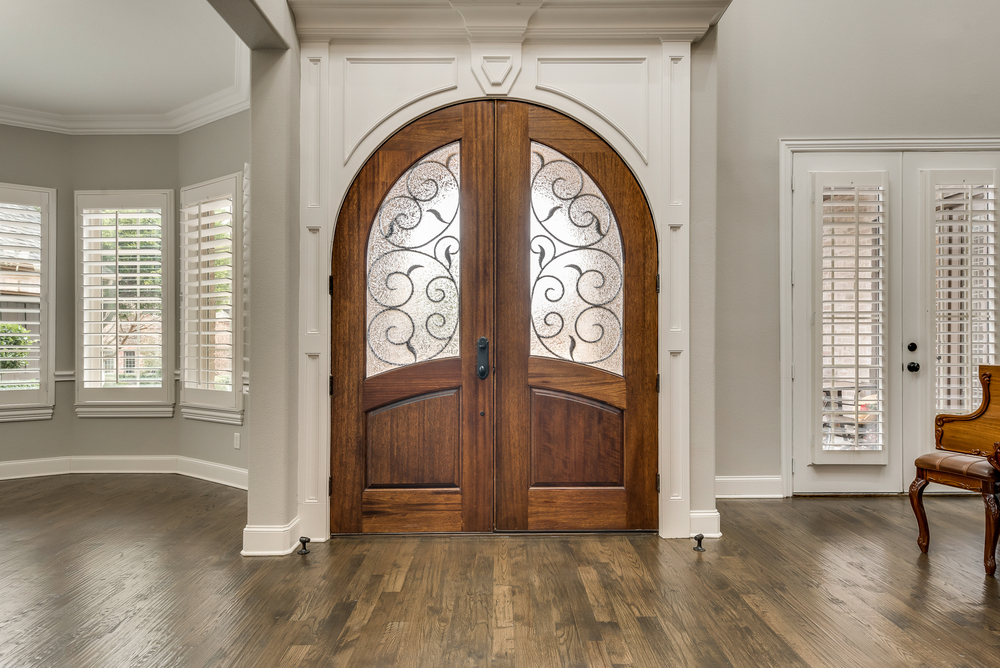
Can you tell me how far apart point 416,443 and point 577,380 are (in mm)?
959

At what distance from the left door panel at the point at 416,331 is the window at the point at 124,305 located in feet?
8.40

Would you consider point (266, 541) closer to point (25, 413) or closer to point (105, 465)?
point (105, 465)

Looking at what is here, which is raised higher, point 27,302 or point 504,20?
point 504,20

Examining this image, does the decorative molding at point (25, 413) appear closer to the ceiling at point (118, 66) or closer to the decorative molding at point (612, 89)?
the ceiling at point (118, 66)

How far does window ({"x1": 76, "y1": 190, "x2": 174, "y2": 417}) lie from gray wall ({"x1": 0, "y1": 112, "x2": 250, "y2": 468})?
0.38 ft

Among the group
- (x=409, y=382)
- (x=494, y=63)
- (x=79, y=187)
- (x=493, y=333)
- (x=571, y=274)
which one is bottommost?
(x=409, y=382)

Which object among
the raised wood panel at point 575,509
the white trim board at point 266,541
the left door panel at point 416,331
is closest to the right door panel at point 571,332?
the raised wood panel at point 575,509

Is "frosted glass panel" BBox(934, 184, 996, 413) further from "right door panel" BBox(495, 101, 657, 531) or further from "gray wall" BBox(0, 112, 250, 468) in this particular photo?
"gray wall" BBox(0, 112, 250, 468)

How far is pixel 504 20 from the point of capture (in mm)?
3074

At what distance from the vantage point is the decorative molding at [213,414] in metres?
4.38

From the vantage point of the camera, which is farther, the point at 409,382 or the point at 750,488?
the point at 750,488

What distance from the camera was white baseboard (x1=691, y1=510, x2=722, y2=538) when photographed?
3.16 meters

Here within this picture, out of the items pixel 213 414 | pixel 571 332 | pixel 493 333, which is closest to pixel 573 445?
pixel 571 332

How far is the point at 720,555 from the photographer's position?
9.58ft
